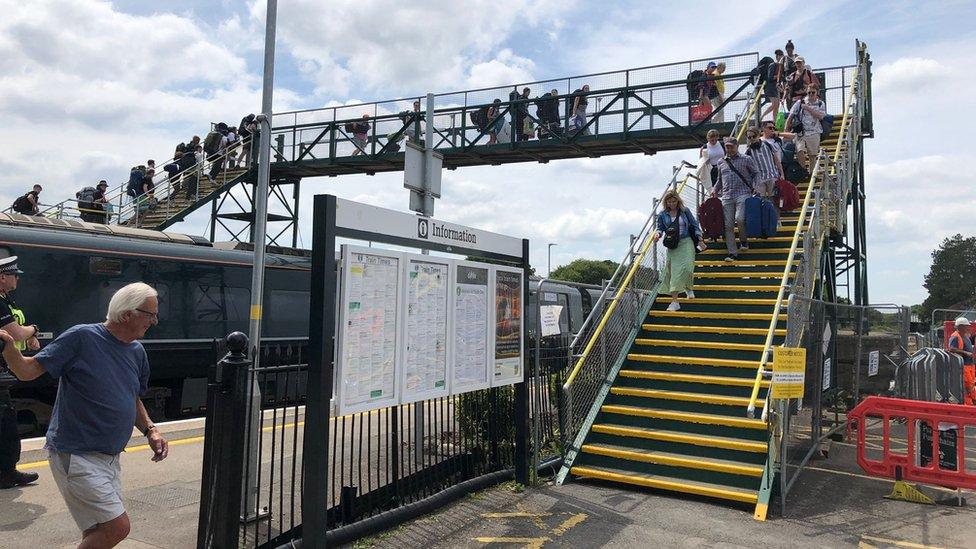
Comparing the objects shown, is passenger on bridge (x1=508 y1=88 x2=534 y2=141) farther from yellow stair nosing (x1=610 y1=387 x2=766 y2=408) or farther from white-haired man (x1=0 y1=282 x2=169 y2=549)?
white-haired man (x1=0 y1=282 x2=169 y2=549)

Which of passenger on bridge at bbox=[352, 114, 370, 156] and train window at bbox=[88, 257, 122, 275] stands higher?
passenger on bridge at bbox=[352, 114, 370, 156]

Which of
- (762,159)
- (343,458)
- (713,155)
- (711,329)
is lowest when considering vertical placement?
(343,458)

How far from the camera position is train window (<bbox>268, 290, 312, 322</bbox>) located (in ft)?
40.2

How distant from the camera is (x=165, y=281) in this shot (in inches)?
407

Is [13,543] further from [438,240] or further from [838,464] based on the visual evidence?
[838,464]

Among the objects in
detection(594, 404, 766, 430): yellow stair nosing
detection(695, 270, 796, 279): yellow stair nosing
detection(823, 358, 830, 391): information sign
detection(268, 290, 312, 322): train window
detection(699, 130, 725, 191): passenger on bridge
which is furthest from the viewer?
detection(268, 290, 312, 322): train window

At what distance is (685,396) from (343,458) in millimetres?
4062

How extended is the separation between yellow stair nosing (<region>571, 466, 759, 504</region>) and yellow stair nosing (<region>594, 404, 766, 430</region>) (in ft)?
2.10

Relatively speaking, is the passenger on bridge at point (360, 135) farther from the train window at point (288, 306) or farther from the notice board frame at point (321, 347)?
the notice board frame at point (321, 347)

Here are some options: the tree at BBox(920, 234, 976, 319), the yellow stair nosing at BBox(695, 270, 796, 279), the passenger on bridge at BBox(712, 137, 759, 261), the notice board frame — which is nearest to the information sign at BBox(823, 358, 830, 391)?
the yellow stair nosing at BBox(695, 270, 796, 279)

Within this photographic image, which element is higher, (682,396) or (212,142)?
(212,142)

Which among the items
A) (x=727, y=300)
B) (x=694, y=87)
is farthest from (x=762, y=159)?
(x=694, y=87)

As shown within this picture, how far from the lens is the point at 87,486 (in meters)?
3.02

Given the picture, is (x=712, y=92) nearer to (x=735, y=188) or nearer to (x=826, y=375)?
(x=735, y=188)
